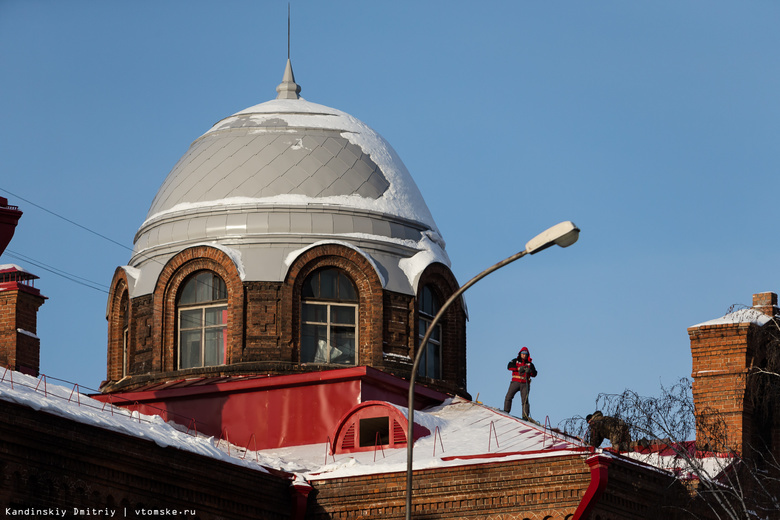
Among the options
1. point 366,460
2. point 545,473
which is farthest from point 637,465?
point 366,460

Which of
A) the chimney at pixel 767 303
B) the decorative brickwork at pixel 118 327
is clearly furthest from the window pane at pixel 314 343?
the chimney at pixel 767 303

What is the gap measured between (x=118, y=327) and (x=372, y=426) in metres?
9.88

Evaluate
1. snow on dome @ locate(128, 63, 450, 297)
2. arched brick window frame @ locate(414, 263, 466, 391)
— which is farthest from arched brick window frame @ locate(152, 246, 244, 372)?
arched brick window frame @ locate(414, 263, 466, 391)

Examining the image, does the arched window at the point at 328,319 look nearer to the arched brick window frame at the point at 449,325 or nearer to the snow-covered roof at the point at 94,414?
the arched brick window frame at the point at 449,325

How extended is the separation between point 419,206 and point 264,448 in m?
8.98

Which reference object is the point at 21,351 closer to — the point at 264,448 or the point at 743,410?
the point at 264,448

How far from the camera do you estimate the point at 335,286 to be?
38875 mm

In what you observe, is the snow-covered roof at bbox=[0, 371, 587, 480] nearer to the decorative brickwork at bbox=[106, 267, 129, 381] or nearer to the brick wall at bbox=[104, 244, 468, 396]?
the brick wall at bbox=[104, 244, 468, 396]

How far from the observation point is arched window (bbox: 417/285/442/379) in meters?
39.9

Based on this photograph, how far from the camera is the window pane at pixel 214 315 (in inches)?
1529

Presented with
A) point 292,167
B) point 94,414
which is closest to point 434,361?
point 292,167

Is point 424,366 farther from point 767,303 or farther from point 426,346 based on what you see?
point 767,303

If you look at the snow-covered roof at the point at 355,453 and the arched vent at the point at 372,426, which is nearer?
the snow-covered roof at the point at 355,453

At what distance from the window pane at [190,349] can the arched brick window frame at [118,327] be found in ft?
8.15
